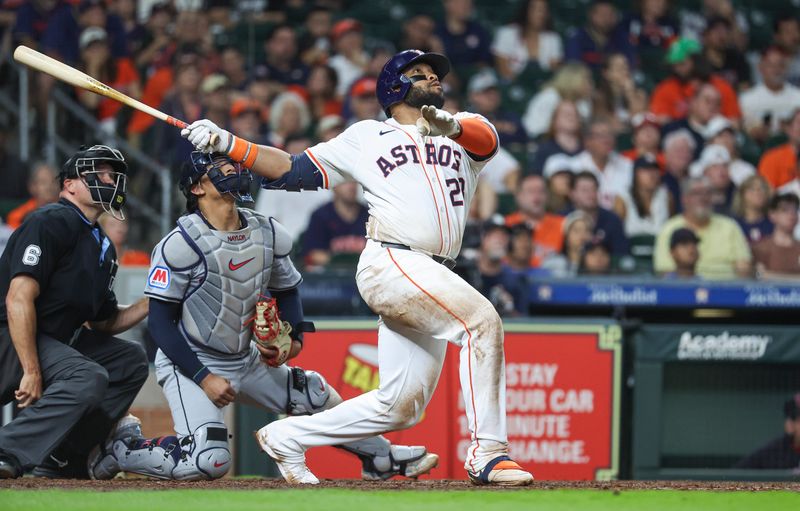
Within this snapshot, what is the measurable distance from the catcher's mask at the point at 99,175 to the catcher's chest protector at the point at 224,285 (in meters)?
0.38

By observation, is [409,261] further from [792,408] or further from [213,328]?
[792,408]

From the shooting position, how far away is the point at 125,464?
5.78 meters

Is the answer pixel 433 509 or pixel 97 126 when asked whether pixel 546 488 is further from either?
pixel 97 126

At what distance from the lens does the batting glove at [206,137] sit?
5.23m

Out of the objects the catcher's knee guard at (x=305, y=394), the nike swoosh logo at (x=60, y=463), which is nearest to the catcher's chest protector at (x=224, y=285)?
the catcher's knee guard at (x=305, y=394)

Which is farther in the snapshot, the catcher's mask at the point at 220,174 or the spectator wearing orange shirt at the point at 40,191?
the spectator wearing orange shirt at the point at 40,191

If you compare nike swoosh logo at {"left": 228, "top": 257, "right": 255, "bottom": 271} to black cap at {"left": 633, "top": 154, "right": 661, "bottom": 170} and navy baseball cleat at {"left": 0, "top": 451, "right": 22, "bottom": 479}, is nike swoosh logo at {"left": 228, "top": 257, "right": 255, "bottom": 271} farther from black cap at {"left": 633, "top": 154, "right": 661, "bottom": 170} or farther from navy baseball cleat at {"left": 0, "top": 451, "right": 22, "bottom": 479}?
black cap at {"left": 633, "top": 154, "right": 661, "bottom": 170}

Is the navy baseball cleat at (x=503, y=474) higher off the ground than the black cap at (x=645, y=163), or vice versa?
the black cap at (x=645, y=163)

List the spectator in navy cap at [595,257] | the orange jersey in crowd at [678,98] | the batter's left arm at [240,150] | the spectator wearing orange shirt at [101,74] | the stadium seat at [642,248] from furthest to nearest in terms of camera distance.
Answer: the orange jersey in crowd at [678,98] → the spectator wearing orange shirt at [101,74] → the stadium seat at [642,248] → the spectator in navy cap at [595,257] → the batter's left arm at [240,150]

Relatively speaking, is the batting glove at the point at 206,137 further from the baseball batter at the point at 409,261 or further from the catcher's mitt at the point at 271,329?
the catcher's mitt at the point at 271,329

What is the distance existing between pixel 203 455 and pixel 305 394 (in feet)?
1.90

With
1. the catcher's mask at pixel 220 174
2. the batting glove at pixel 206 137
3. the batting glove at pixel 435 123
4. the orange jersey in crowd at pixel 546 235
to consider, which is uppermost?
the batting glove at pixel 435 123

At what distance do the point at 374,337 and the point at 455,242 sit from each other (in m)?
2.79

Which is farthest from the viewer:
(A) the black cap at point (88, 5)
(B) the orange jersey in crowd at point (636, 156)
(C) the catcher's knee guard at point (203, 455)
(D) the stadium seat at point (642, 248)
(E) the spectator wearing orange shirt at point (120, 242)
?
(A) the black cap at point (88, 5)
